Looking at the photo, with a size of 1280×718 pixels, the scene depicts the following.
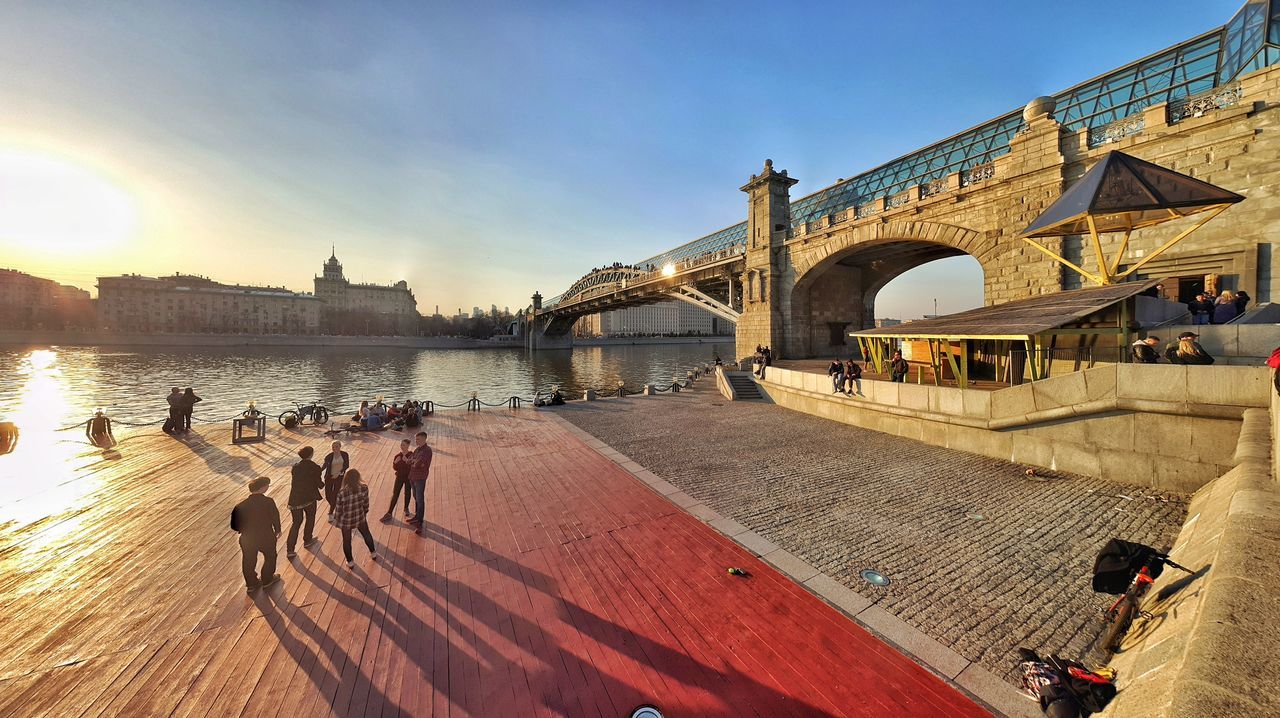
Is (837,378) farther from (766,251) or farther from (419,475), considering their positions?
(766,251)

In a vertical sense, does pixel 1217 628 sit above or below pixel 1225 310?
below

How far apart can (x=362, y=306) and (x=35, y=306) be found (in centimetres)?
7089

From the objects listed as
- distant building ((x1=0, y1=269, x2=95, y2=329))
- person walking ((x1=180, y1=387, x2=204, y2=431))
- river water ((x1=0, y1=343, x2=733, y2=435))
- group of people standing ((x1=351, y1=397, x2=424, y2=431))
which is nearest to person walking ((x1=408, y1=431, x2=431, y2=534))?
group of people standing ((x1=351, y1=397, x2=424, y2=431))

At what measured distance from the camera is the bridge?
489 inches

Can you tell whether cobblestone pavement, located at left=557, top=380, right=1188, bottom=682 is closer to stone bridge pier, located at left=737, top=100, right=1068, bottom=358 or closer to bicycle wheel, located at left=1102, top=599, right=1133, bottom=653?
bicycle wheel, located at left=1102, top=599, right=1133, bottom=653

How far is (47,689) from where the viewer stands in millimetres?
3859

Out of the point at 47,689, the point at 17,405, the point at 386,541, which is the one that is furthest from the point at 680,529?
the point at 17,405

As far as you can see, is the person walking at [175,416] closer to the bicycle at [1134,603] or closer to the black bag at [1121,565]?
the black bag at [1121,565]

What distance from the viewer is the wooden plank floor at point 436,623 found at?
3754 millimetres

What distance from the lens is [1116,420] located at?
28.1 feet

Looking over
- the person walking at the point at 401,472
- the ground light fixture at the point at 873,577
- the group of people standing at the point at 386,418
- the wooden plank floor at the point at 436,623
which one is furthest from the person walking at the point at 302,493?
the group of people standing at the point at 386,418

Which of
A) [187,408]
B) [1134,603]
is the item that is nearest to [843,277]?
[1134,603]

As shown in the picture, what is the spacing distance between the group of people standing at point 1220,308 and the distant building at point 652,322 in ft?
452

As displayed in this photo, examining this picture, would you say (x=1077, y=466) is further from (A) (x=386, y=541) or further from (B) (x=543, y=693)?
(A) (x=386, y=541)
